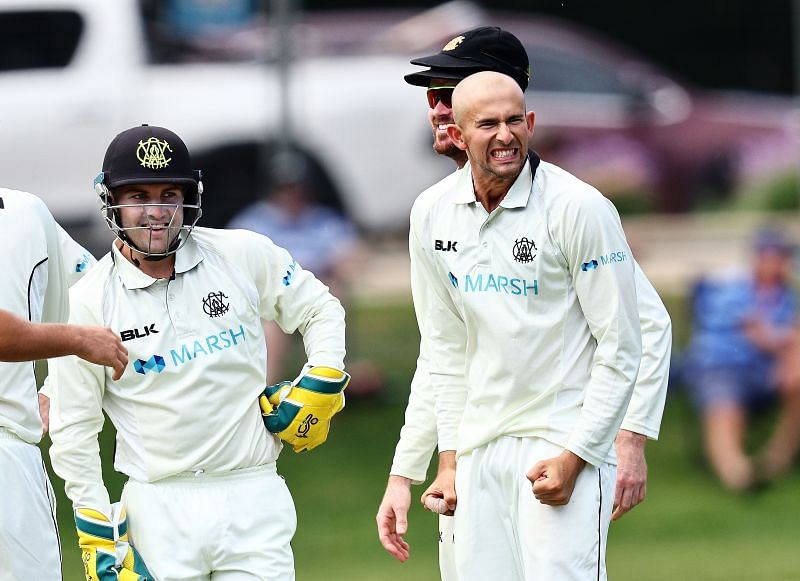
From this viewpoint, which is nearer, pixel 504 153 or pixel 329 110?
pixel 504 153

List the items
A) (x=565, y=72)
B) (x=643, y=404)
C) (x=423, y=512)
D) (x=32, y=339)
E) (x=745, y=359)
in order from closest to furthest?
(x=32, y=339) < (x=643, y=404) < (x=423, y=512) < (x=745, y=359) < (x=565, y=72)

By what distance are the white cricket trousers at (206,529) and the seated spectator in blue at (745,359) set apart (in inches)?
263

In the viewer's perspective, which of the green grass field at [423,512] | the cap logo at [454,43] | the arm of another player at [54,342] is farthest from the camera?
the green grass field at [423,512]

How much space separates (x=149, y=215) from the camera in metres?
4.70

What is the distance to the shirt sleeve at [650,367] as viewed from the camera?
482 centimetres

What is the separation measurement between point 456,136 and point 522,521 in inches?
42.3

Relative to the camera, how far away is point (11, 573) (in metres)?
4.50

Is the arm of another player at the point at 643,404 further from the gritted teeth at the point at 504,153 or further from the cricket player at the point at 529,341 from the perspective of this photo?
the gritted teeth at the point at 504,153

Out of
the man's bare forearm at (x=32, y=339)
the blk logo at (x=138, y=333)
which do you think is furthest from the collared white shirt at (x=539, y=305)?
the man's bare forearm at (x=32, y=339)

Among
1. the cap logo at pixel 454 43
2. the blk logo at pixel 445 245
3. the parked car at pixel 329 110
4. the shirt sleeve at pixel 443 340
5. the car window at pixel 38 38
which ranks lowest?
the parked car at pixel 329 110

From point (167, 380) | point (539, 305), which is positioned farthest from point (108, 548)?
point (539, 305)

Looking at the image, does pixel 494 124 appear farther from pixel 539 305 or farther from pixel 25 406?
pixel 25 406

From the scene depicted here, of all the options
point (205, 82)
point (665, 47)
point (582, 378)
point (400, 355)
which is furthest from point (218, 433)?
point (665, 47)

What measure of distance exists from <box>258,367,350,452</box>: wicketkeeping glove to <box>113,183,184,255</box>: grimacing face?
1.75 feet
